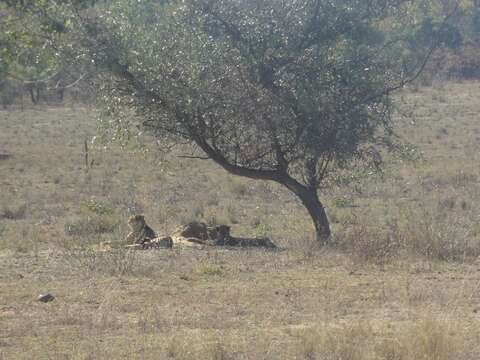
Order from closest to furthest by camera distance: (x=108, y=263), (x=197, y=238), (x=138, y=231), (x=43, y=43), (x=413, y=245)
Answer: (x=108, y=263), (x=413, y=245), (x=43, y=43), (x=138, y=231), (x=197, y=238)

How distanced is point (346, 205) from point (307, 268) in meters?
10.0

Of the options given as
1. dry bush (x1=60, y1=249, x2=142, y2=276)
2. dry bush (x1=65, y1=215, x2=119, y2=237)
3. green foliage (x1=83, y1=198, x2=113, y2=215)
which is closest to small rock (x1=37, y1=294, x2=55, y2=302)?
dry bush (x1=60, y1=249, x2=142, y2=276)

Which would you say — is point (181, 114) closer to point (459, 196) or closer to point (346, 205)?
point (346, 205)

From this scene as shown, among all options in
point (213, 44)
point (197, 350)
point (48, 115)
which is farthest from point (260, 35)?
point (48, 115)

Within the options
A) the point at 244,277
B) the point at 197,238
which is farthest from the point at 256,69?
the point at 244,277

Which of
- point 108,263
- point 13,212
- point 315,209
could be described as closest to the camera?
point 108,263

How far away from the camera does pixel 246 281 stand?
10.4 metres

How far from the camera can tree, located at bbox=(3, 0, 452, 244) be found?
13.0 m

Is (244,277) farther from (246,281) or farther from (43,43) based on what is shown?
(43,43)

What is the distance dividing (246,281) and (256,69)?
400 cm

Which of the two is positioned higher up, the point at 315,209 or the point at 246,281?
the point at 315,209

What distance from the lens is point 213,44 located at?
509 inches

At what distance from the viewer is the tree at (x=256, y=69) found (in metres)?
13.0

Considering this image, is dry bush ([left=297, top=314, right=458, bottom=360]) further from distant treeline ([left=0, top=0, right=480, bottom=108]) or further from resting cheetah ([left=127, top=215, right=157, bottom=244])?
resting cheetah ([left=127, top=215, right=157, bottom=244])
